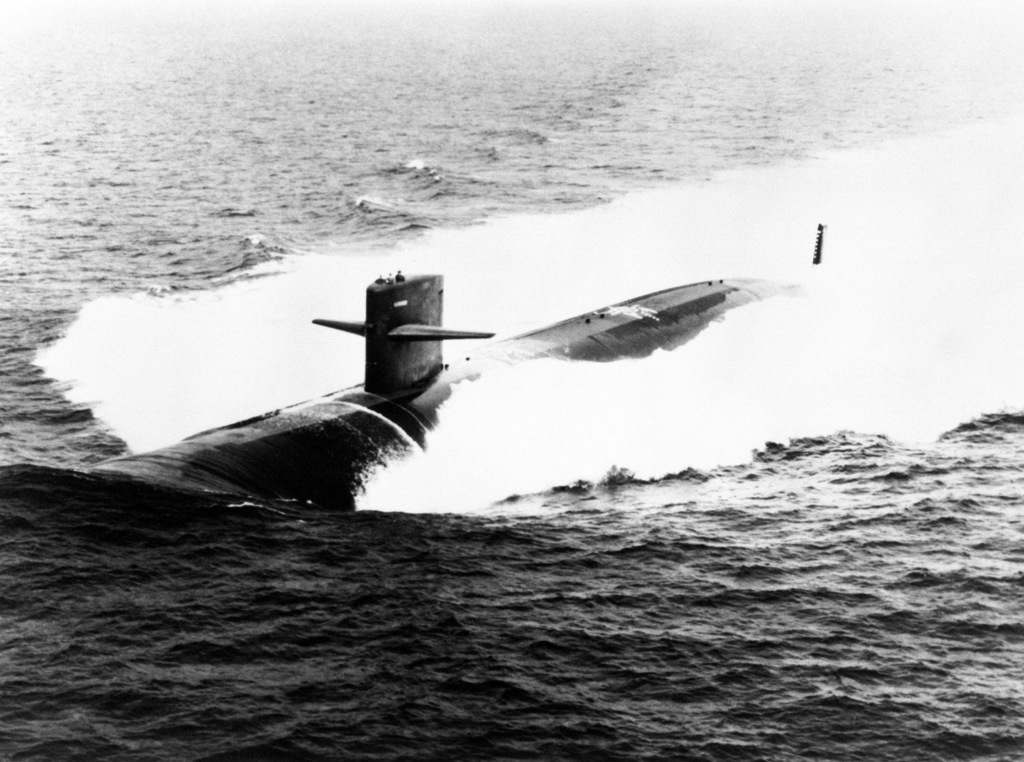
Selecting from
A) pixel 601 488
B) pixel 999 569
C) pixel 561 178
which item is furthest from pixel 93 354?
pixel 561 178

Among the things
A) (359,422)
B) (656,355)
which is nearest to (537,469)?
(359,422)

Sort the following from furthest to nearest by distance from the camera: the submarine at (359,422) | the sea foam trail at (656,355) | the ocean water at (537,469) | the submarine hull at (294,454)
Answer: the sea foam trail at (656,355) < the submarine at (359,422) < the submarine hull at (294,454) < the ocean water at (537,469)

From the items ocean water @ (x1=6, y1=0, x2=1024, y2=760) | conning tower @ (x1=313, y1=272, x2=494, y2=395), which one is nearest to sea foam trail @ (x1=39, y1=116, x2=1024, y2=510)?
ocean water @ (x1=6, y1=0, x2=1024, y2=760)

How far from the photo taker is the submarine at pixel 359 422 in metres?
25.4

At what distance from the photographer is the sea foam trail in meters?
30.7

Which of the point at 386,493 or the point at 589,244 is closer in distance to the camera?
the point at 386,493

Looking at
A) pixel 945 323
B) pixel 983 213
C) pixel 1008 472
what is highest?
pixel 983 213

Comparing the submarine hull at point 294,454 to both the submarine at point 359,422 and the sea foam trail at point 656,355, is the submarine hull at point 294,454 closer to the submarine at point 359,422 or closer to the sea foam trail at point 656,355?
the submarine at point 359,422

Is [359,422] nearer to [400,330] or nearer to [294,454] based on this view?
[294,454]

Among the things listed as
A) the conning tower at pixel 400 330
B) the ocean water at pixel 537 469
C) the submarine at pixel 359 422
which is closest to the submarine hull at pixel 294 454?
the submarine at pixel 359 422

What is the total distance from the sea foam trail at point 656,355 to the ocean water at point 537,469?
0.50 feet

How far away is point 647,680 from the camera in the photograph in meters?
19.6

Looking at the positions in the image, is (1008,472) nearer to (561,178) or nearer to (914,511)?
(914,511)

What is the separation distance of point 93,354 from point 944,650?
84.7 feet
